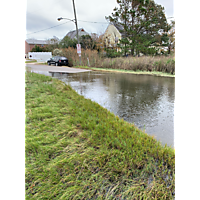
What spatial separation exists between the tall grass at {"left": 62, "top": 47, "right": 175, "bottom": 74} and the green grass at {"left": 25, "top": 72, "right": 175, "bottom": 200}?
11660mm

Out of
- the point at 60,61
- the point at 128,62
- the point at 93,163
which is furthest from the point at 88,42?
the point at 93,163

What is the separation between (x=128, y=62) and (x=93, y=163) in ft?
A: 47.8

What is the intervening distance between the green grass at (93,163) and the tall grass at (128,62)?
38.3 feet

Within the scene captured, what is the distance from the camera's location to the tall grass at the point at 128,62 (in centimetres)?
1293

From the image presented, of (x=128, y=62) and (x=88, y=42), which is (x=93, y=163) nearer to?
(x=128, y=62)

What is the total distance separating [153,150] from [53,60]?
21.3 metres

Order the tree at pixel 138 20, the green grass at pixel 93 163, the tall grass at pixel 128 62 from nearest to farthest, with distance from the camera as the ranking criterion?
the green grass at pixel 93 163 → the tall grass at pixel 128 62 → the tree at pixel 138 20

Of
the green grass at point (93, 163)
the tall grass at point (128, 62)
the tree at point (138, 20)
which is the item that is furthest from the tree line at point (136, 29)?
the green grass at point (93, 163)

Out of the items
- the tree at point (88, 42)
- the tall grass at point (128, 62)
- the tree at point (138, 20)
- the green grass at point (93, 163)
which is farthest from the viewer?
the tree at point (88, 42)

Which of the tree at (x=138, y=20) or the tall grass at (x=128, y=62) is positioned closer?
the tall grass at (x=128, y=62)

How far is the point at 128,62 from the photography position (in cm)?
1536

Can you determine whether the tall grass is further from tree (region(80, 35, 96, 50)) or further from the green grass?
the green grass

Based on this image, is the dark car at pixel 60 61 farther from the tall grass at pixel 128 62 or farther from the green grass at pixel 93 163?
the green grass at pixel 93 163
